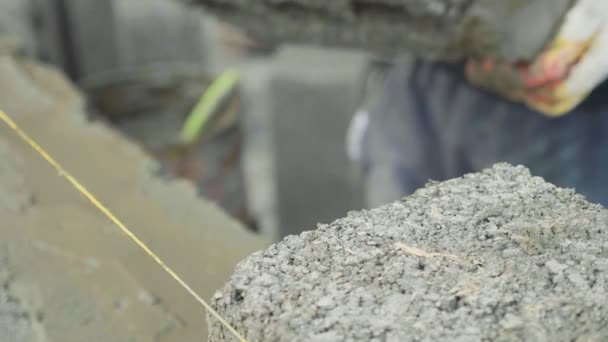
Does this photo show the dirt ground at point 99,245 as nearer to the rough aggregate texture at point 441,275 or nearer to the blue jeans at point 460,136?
the rough aggregate texture at point 441,275

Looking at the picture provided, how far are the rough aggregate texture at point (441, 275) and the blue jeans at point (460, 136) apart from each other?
0.60 metres

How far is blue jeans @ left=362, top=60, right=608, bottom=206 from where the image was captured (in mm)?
1203

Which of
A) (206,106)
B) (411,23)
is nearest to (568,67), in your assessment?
(411,23)

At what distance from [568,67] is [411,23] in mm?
268

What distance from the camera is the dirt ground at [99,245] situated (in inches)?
34.3

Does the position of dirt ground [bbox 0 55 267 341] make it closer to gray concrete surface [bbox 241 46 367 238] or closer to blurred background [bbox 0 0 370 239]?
blurred background [bbox 0 0 370 239]

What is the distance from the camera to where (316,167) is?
2.28 meters

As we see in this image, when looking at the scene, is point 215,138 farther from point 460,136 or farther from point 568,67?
point 568,67

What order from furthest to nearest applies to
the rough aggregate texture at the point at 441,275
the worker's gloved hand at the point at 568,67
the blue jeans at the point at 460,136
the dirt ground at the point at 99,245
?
the blue jeans at the point at 460,136 → the worker's gloved hand at the point at 568,67 → the dirt ground at the point at 99,245 → the rough aggregate texture at the point at 441,275

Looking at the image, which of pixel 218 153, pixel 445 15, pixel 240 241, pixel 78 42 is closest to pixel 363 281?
pixel 240 241

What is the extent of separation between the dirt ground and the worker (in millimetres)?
363

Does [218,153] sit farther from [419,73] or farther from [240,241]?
[240,241]

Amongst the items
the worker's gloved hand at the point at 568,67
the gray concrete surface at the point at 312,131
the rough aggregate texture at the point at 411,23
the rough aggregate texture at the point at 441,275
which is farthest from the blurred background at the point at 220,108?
the rough aggregate texture at the point at 441,275

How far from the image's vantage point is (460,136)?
4.85 feet
